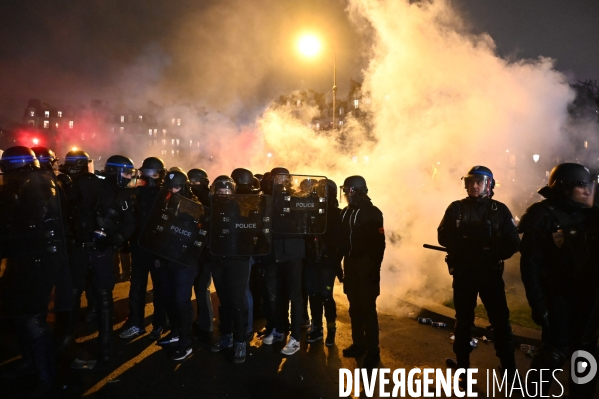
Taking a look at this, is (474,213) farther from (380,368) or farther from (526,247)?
(380,368)

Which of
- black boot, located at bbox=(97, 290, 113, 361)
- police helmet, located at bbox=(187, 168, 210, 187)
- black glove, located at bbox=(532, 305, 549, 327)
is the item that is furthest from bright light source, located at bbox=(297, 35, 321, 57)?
black glove, located at bbox=(532, 305, 549, 327)

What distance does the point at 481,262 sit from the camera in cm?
349

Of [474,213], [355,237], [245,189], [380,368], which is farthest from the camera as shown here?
[245,189]

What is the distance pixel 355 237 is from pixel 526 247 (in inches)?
65.6

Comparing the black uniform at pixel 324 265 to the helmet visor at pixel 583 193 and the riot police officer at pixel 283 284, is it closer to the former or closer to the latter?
the riot police officer at pixel 283 284

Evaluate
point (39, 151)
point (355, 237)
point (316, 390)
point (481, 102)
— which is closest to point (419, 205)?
point (481, 102)

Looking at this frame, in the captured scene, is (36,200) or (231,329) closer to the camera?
(36,200)

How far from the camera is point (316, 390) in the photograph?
11.2 feet

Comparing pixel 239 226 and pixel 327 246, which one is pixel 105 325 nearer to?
pixel 239 226

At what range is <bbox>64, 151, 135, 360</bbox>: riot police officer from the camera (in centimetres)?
381

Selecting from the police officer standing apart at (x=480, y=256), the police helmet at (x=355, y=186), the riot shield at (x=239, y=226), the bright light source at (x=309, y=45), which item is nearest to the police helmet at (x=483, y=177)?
the police officer standing apart at (x=480, y=256)

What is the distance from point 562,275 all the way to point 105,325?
14.3 feet

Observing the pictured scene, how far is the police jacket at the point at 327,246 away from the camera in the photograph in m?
4.42

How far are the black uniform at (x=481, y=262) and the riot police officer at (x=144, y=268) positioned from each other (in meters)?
3.35
